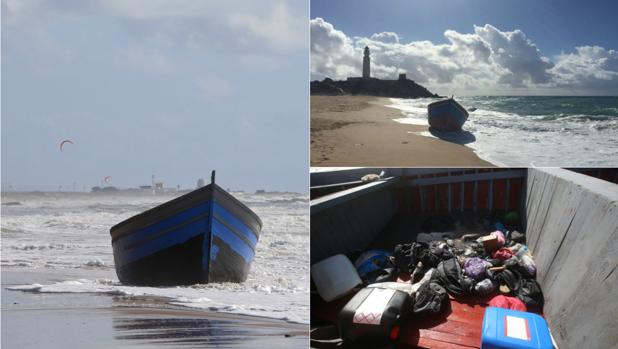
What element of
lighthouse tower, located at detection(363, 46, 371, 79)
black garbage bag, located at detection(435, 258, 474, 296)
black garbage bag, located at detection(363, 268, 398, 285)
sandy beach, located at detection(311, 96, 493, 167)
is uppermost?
lighthouse tower, located at detection(363, 46, 371, 79)

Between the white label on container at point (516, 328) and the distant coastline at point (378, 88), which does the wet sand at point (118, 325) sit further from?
the distant coastline at point (378, 88)

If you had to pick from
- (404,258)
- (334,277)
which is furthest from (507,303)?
(334,277)

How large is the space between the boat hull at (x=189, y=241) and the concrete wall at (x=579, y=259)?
1628mm

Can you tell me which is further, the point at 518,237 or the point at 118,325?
the point at 518,237

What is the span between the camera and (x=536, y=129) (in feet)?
9.34

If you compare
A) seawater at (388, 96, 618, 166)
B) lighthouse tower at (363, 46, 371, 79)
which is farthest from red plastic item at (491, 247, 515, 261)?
lighthouse tower at (363, 46, 371, 79)

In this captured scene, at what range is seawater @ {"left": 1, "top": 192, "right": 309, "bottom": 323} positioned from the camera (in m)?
2.57

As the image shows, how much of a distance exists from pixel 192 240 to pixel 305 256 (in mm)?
704

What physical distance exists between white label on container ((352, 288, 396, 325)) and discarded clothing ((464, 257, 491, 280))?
43cm

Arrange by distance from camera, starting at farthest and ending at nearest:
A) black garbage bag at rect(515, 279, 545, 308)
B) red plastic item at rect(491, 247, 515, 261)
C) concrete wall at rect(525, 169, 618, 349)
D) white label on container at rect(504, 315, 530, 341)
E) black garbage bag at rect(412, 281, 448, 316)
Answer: red plastic item at rect(491, 247, 515, 261) < black garbage bag at rect(412, 281, 448, 316) < black garbage bag at rect(515, 279, 545, 308) < white label on container at rect(504, 315, 530, 341) < concrete wall at rect(525, 169, 618, 349)

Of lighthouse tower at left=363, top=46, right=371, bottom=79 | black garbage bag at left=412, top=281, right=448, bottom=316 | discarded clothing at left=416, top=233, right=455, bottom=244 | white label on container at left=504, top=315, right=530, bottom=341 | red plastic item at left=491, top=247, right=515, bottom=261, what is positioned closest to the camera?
white label on container at left=504, top=315, right=530, bottom=341

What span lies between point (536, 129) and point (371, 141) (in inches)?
42.8

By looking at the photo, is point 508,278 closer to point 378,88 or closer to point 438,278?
point 438,278

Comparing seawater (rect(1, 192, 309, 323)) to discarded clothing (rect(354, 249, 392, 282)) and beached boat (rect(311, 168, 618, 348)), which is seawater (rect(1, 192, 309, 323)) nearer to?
beached boat (rect(311, 168, 618, 348))
